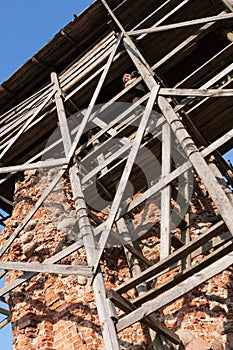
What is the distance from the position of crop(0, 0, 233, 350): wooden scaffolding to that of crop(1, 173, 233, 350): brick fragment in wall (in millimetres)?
398

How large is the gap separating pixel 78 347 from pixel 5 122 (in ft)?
15.9

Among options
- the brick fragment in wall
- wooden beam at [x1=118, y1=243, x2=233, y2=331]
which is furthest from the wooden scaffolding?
the brick fragment in wall

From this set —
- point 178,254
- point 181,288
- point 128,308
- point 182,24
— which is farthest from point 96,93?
point 181,288

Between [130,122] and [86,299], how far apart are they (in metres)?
2.59

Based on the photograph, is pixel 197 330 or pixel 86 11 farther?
pixel 86 11

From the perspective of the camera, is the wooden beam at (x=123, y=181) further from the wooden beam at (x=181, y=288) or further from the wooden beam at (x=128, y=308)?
the wooden beam at (x=181, y=288)

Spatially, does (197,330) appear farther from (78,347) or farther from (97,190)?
(97,190)

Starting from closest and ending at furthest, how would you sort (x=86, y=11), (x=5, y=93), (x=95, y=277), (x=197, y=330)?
(x=95, y=277) → (x=197, y=330) → (x=86, y=11) → (x=5, y=93)

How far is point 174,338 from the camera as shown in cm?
488

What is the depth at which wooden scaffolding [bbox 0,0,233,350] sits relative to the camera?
4.36m

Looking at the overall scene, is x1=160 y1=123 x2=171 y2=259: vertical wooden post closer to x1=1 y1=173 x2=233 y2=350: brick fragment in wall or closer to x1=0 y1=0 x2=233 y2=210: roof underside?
x1=0 y1=0 x2=233 y2=210: roof underside

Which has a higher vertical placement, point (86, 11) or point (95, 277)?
point (86, 11)

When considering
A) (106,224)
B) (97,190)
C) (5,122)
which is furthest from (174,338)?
(5,122)

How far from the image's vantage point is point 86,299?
18.5 ft
